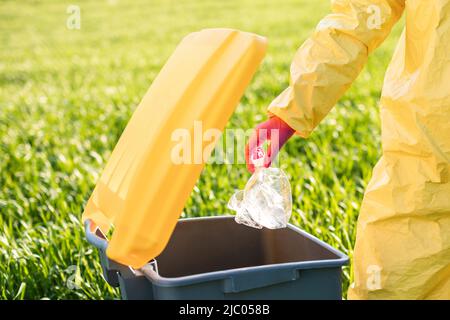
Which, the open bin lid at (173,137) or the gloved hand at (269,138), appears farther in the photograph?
the gloved hand at (269,138)

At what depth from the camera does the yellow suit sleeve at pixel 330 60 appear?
218 cm

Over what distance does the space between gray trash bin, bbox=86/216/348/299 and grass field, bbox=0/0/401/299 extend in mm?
516

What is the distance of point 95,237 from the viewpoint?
7.21ft

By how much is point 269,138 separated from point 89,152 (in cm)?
287

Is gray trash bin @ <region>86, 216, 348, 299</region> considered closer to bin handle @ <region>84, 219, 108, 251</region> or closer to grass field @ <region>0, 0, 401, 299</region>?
bin handle @ <region>84, 219, 108, 251</region>

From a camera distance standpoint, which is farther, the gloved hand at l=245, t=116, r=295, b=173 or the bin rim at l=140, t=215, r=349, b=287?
the gloved hand at l=245, t=116, r=295, b=173

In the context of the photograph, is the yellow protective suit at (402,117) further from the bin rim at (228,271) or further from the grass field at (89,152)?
the grass field at (89,152)

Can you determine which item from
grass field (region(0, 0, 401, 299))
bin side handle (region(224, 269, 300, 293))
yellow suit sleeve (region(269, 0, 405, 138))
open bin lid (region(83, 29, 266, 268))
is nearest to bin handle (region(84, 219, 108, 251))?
open bin lid (region(83, 29, 266, 268))

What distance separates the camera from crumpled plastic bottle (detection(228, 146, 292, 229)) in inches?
88.7

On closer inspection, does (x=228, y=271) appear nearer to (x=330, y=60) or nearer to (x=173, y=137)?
(x=173, y=137)

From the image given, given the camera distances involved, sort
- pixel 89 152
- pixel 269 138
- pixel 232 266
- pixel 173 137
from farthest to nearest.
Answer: pixel 89 152 → pixel 232 266 → pixel 269 138 → pixel 173 137

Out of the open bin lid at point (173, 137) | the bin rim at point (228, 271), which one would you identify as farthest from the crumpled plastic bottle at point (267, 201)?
the open bin lid at point (173, 137)

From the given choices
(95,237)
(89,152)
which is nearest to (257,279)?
(95,237)
